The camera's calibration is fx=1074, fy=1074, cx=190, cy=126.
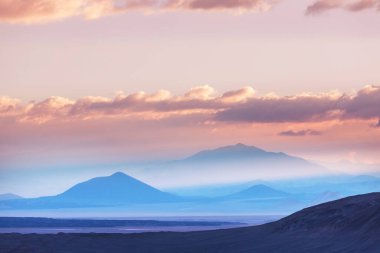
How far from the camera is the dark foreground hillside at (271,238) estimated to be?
245 ft

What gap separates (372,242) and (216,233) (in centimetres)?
1827

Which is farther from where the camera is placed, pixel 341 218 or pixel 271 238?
pixel 271 238

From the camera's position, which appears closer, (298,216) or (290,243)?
(290,243)

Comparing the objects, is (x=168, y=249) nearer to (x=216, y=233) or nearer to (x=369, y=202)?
(x=216, y=233)

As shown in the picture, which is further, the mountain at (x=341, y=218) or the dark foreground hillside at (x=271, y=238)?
the mountain at (x=341, y=218)

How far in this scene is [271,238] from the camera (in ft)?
267

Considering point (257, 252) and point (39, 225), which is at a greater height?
point (39, 225)

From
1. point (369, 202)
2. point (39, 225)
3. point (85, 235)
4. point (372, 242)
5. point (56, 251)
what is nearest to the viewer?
point (372, 242)

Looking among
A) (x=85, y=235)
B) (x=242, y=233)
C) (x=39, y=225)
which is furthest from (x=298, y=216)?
(x=39, y=225)

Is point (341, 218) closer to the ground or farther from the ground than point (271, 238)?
farther from the ground

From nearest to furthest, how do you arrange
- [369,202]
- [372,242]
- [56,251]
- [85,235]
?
1. [372,242]
2. [56,251]
3. [369,202]
4. [85,235]

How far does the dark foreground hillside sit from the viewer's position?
74.6 m

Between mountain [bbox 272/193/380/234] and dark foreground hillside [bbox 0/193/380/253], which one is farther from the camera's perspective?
mountain [bbox 272/193/380/234]

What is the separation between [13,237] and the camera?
84312mm
